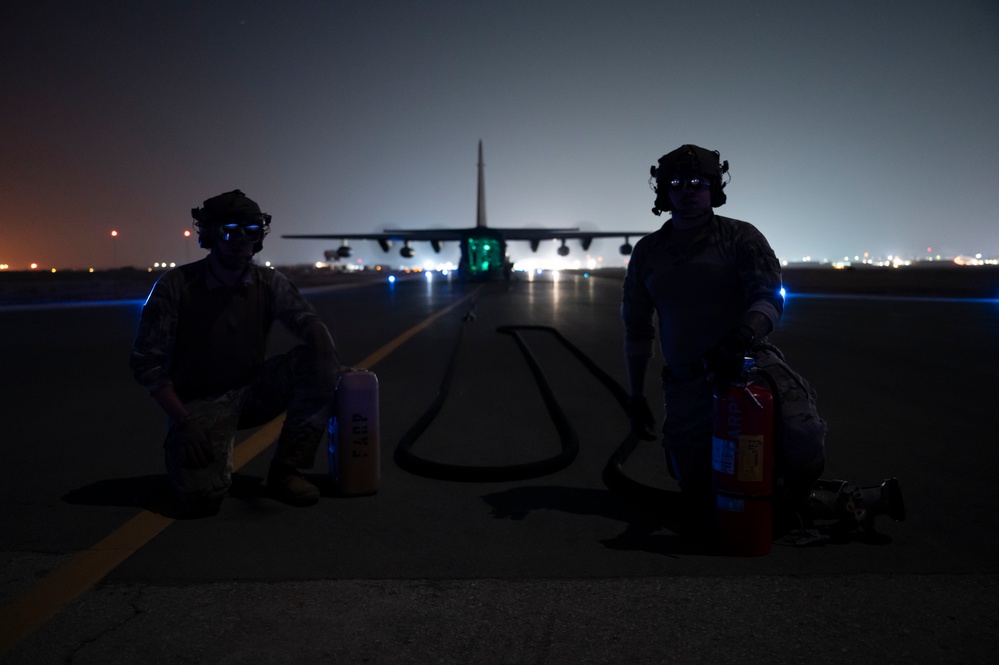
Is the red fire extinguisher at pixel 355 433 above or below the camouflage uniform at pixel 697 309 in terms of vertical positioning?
below

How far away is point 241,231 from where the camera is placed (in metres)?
4.57

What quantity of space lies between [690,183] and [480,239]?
43.2 m

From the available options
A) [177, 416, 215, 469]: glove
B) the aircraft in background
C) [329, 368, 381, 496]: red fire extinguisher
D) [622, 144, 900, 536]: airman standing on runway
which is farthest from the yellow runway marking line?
the aircraft in background

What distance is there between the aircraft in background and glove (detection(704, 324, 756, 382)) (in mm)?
43895

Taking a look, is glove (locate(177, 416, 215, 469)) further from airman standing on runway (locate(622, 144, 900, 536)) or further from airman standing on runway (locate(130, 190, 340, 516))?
airman standing on runway (locate(622, 144, 900, 536))

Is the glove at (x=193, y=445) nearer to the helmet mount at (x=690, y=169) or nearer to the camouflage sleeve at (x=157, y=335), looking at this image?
→ the camouflage sleeve at (x=157, y=335)

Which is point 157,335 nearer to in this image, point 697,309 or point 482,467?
point 482,467

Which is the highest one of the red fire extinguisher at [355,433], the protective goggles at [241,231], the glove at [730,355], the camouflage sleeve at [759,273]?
the protective goggles at [241,231]

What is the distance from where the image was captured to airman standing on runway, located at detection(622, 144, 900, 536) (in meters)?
3.91

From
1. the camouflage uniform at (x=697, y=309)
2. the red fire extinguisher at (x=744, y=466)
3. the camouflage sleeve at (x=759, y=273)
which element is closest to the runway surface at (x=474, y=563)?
the red fire extinguisher at (x=744, y=466)

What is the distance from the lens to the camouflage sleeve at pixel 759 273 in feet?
13.1

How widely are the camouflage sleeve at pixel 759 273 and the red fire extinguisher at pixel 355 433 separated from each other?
2.10m

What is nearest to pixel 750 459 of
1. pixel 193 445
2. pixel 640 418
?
pixel 640 418

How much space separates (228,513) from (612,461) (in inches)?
91.9
